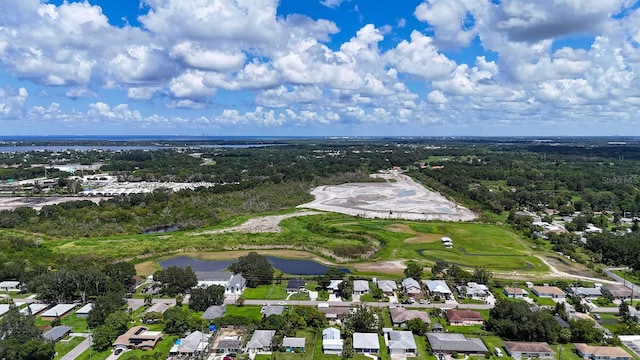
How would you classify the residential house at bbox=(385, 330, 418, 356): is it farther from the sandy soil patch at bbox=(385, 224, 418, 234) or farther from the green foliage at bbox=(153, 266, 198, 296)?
the sandy soil patch at bbox=(385, 224, 418, 234)

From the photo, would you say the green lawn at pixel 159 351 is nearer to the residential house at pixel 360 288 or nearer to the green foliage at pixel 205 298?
the green foliage at pixel 205 298

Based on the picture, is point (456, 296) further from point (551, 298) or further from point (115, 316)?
point (115, 316)

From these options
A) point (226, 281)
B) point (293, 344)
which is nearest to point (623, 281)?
point (293, 344)

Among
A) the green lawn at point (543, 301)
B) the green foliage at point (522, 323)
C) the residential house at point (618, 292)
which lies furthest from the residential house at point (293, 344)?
the residential house at point (618, 292)

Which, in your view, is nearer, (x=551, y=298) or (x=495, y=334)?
(x=495, y=334)

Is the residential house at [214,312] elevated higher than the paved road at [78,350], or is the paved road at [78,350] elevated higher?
the residential house at [214,312]

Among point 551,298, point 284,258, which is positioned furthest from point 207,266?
point 551,298

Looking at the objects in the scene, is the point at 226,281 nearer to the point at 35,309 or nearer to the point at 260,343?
the point at 260,343

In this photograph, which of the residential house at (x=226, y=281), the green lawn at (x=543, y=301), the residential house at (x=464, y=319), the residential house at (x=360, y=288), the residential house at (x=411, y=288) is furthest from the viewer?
the residential house at (x=360, y=288)
